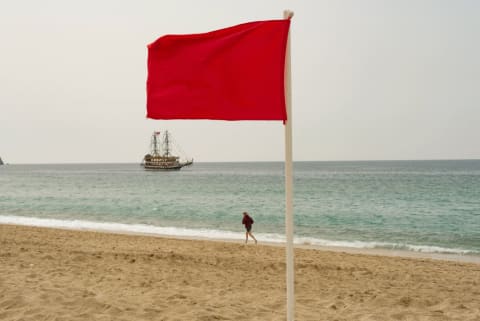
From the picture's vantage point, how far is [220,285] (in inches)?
316

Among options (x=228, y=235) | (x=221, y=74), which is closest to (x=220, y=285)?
(x=221, y=74)

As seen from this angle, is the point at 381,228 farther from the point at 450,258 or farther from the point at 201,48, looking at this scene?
the point at 201,48

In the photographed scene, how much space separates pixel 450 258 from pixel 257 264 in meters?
7.25

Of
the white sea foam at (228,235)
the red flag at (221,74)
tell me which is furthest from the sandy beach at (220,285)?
the white sea foam at (228,235)

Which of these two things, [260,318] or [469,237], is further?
[469,237]

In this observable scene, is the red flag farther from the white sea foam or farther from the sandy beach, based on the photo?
the white sea foam

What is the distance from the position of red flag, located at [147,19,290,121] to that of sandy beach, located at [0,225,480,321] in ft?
10.2

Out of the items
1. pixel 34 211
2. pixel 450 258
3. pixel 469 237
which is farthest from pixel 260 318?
pixel 34 211

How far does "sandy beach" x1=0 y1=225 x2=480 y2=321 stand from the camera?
19.6 ft

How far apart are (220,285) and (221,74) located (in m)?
5.16

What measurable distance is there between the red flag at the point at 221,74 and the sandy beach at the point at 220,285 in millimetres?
3107

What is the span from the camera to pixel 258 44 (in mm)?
3812

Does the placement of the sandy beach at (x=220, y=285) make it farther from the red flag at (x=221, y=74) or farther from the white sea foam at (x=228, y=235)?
the white sea foam at (x=228, y=235)

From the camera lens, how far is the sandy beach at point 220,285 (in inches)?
235
